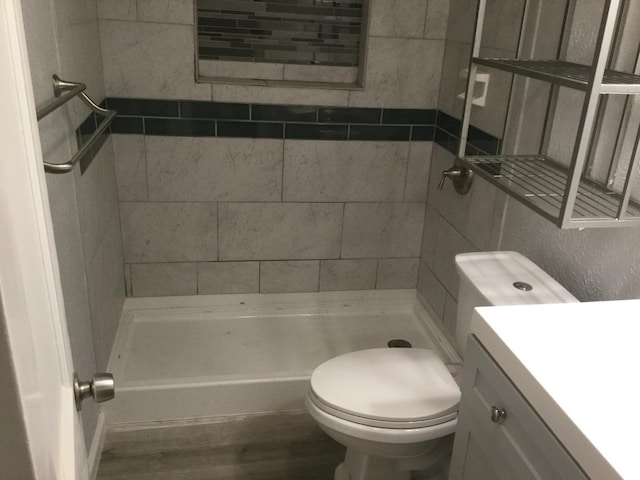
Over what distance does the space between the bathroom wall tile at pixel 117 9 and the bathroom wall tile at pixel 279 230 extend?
0.84 metres

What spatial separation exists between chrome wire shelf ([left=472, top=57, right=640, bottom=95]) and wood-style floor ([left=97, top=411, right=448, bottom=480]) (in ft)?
4.30

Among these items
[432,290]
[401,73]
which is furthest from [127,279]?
[401,73]

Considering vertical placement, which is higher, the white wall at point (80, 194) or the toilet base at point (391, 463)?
the white wall at point (80, 194)

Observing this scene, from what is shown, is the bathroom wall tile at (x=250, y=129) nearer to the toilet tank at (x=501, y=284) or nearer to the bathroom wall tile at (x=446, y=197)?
the bathroom wall tile at (x=446, y=197)

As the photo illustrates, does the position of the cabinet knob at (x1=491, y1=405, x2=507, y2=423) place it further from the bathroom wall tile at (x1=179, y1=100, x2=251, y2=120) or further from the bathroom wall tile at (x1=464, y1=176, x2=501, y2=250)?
the bathroom wall tile at (x1=179, y1=100, x2=251, y2=120)

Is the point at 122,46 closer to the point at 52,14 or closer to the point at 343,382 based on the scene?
the point at 52,14

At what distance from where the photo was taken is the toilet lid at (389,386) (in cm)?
157

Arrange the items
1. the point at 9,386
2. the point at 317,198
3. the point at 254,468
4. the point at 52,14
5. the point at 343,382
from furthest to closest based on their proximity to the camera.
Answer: the point at 317,198
the point at 254,468
the point at 343,382
the point at 52,14
the point at 9,386

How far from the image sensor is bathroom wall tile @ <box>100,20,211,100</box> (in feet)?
7.29

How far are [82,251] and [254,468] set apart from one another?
36.1 inches

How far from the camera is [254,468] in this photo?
194cm

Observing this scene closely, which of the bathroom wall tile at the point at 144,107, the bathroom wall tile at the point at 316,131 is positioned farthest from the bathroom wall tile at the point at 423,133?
the bathroom wall tile at the point at 144,107

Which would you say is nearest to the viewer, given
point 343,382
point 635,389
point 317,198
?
point 635,389

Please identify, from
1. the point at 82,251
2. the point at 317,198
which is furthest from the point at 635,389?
the point at 317,198
